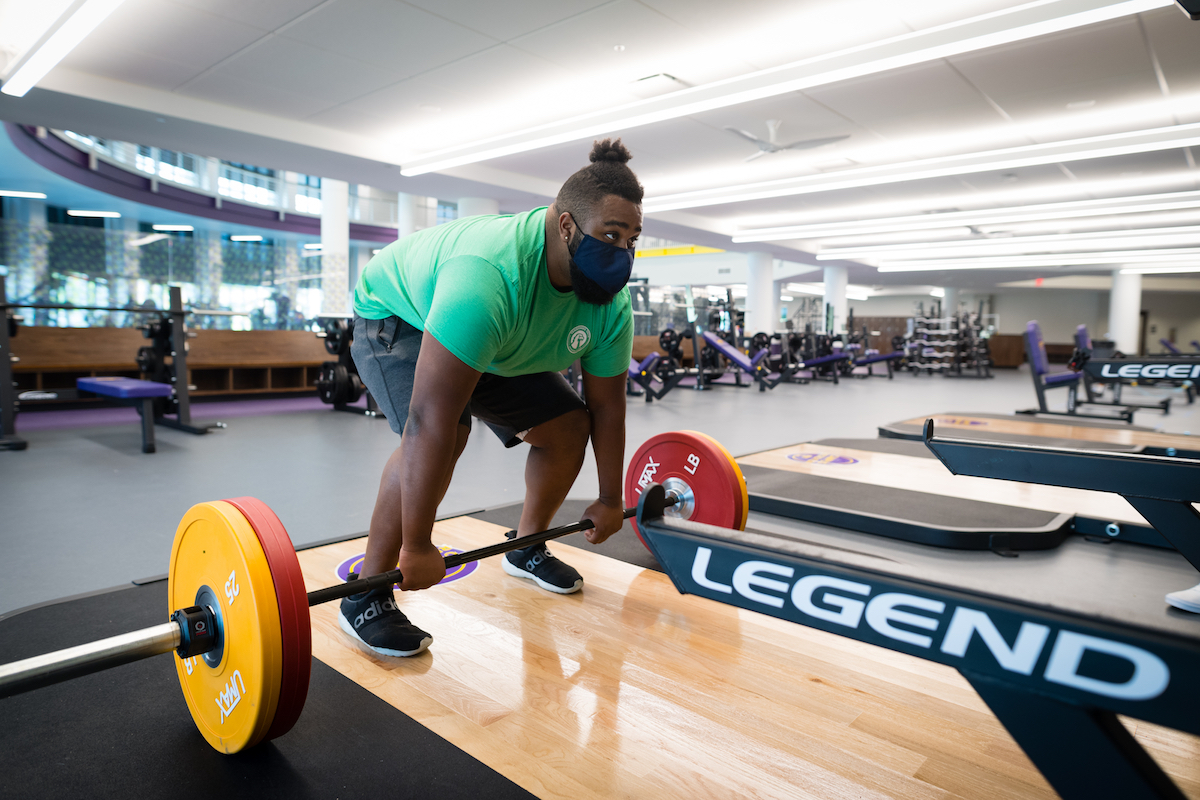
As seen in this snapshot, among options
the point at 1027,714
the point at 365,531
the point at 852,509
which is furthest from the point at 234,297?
the point at 1027,714

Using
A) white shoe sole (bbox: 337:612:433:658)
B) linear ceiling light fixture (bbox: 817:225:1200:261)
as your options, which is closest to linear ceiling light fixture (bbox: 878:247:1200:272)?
linear ceiling light fixture (bbox: 817:225:1200:261)

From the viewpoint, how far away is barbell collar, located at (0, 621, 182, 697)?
35.1 inches

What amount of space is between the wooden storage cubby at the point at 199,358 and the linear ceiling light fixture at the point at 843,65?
9.78 ft

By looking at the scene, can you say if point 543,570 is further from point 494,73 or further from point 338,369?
point 494,73

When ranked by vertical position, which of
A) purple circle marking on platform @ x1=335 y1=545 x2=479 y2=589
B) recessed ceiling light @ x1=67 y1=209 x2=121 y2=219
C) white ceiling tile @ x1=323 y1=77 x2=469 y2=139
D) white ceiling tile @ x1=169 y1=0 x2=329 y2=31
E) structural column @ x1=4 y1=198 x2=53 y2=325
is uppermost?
recessed ceiling light @ x1=67 y1=209 x2=121 y2=219

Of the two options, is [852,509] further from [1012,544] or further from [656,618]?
[656,618]

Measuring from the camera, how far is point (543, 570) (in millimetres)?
2004

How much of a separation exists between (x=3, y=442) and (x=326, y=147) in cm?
413

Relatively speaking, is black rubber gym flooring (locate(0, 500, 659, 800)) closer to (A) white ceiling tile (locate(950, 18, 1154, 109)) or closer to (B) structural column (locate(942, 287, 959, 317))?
(A) white ceiling tile (locate(950, 18, 1154, 109))

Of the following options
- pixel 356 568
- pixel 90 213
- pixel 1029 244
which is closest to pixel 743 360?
pixel 1029 244

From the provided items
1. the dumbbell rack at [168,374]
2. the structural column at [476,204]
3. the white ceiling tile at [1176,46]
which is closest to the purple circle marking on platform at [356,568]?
the dumbbell rack at [168,374]

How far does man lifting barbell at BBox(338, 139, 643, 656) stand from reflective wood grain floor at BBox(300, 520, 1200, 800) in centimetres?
16

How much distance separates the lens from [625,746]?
125cm

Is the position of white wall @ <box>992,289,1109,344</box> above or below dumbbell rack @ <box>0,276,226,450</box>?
above
